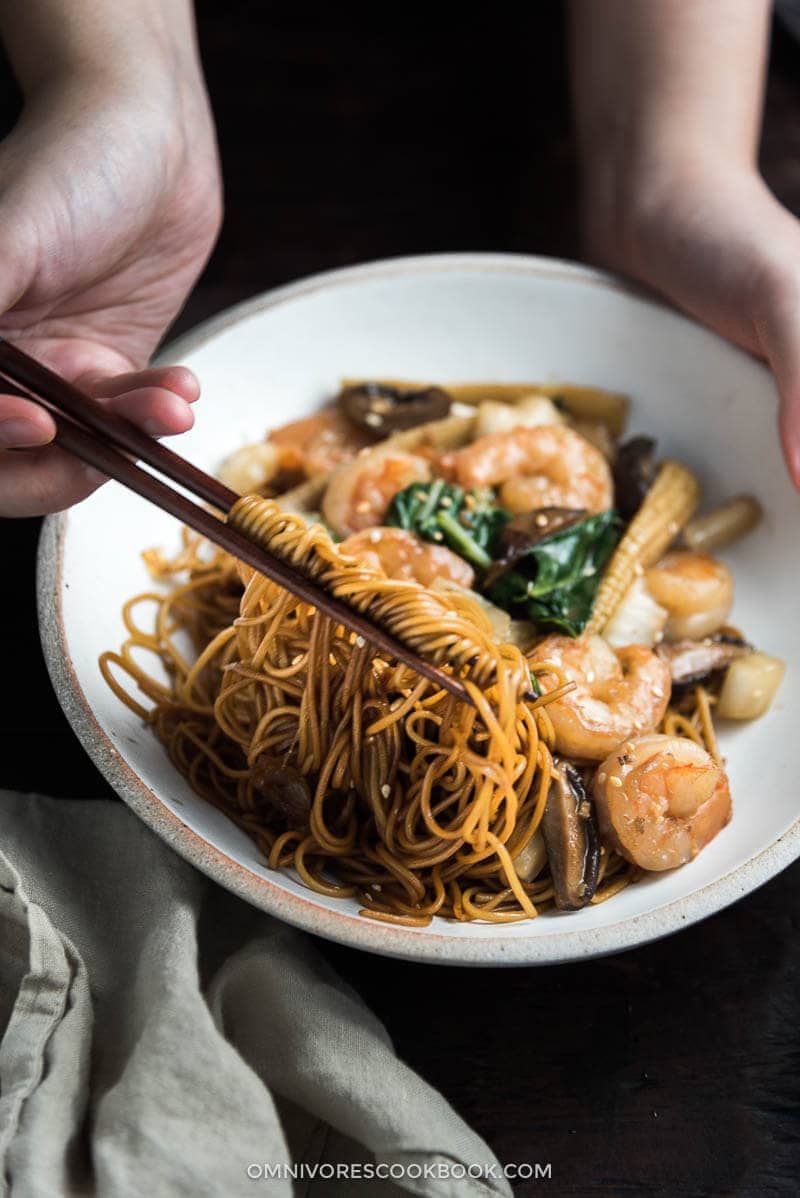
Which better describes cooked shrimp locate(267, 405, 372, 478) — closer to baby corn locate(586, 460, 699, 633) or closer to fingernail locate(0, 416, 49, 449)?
baby corn locate(586, 460, 699, 633)

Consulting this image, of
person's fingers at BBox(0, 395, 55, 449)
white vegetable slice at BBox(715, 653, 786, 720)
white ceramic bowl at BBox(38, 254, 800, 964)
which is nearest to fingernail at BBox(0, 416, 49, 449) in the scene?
person's fingers at BBox(0, 395, 55, 449)

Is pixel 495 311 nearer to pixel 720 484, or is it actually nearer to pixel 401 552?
pixel 720 484

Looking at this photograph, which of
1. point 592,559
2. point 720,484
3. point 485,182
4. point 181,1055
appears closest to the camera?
point 181,1055

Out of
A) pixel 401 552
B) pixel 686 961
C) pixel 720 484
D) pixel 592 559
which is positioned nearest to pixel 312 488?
pixel 401 552

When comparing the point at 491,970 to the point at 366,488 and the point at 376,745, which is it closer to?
the point at 376,745

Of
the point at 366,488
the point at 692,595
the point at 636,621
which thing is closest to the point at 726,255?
the point at 692,595

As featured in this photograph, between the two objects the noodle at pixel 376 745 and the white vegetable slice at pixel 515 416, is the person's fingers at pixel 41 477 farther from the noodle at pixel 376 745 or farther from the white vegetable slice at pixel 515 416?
the white vegetable slice at pixel 515 416
